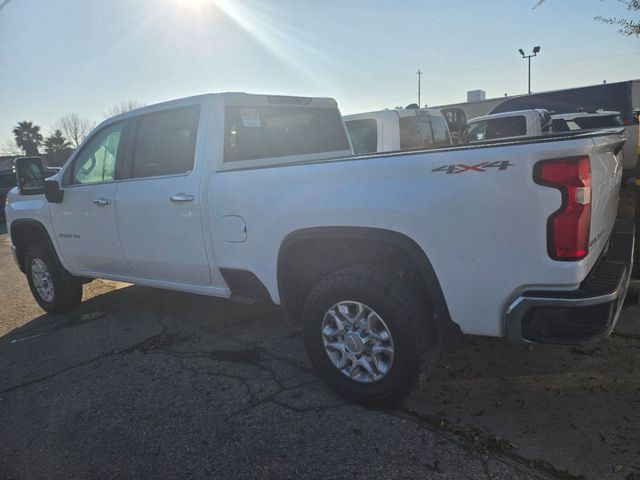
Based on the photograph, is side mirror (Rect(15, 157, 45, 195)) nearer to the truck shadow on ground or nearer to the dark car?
the truck shadow on ground

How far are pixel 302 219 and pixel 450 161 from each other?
101 cm

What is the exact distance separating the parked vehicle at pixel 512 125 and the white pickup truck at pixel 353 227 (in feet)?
20.1

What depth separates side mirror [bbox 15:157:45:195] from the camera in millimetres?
5219

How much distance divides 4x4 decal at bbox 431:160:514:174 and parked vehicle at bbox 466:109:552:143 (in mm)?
7359

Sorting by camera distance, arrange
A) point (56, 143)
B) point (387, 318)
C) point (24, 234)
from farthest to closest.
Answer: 1. point (56, 143)
2. point (24, 234)
3. point (387, 318)

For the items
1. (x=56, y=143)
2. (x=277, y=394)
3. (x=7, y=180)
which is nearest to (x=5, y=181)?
(x=7, y=180)

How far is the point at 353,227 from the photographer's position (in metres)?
2.89

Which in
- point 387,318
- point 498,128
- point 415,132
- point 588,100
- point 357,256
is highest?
point 588,100

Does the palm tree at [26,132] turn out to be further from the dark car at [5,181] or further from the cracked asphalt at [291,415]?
the cracked asphalt at [291,415]

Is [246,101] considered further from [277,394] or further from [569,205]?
[569,205]

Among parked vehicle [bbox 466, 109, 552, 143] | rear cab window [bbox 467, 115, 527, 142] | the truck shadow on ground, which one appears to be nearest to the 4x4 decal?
the truck shadow on ground

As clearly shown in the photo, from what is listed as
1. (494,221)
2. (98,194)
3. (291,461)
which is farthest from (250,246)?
(98,194)

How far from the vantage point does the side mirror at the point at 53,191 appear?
4965 millimetres

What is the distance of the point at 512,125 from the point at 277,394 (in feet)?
29.1
